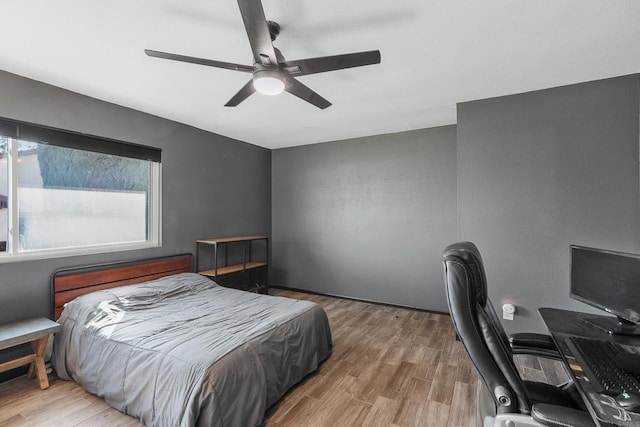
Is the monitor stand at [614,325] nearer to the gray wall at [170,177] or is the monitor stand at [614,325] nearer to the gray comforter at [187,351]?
the gray comforter at [187,351]

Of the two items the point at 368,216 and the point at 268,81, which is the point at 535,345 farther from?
the point at 368,216

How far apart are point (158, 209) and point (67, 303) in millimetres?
1275

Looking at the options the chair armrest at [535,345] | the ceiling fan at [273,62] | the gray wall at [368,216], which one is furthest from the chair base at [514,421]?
the gray wall at [368,216]

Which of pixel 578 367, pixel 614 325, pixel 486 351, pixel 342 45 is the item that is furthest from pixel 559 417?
pixel 342 45

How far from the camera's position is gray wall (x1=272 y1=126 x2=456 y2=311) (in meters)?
3.95

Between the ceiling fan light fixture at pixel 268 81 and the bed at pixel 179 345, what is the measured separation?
1653 millimetres

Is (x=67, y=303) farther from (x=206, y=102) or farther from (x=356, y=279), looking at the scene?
(x=356, y=279)

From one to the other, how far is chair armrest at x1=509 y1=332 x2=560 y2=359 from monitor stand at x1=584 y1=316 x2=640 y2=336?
0.38 m

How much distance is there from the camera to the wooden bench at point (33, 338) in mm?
2109

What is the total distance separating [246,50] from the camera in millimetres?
2041

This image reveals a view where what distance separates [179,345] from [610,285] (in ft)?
9.01

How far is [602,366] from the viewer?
4.20 feet

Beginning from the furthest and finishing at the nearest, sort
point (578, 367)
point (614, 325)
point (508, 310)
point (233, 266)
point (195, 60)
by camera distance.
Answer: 1. point (233, 266)
2. point (508, 310)
3. point (614, 325)
4. point (195, 60)
5. point (578, 367)

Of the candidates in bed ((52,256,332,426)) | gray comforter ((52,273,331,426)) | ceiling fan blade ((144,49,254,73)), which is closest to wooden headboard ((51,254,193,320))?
bed ((52,256,332,426))
